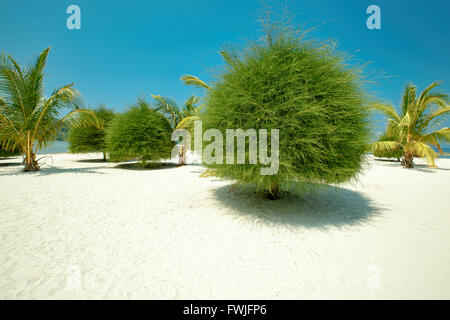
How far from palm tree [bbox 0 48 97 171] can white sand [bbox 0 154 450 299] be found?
5.59 m

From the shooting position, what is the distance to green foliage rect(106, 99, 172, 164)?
1210cm

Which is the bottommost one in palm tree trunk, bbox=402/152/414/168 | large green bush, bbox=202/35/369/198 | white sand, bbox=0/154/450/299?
white sand, bbox=0/154/450/299

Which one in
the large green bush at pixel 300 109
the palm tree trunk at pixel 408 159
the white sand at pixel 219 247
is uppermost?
the large green bush at pixel 300 109

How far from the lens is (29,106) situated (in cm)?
963

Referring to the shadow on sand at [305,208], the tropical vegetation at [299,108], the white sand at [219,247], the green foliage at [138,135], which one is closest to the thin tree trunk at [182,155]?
the green foliage at [138,135]

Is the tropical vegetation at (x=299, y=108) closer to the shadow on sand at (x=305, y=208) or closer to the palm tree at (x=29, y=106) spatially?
the shadow on sand at (x=305, y=208)

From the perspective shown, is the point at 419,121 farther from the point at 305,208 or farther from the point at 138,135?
the point at 138,135

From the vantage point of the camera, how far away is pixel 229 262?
288 centimetres

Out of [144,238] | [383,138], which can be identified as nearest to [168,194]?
[144,238]

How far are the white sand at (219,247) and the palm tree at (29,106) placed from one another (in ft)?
18.4

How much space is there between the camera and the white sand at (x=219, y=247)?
2.35m

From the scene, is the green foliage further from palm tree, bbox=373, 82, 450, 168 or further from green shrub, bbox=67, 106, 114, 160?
palm tree, bbox=373, 82, 450, 168

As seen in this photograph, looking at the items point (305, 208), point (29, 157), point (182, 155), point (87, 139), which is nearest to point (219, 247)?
point (305, 208)

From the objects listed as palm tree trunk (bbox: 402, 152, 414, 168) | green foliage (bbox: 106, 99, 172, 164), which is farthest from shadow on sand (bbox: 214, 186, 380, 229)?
palm tree trunk (bbox: 402, 152, 414, 168)
